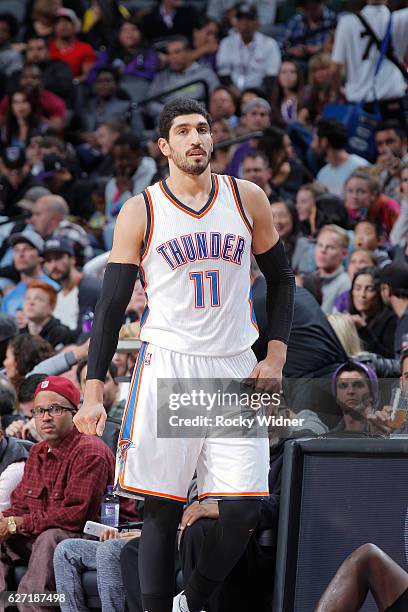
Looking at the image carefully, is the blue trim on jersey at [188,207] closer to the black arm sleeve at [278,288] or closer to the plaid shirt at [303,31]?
the black arm sleeve at [278,288]

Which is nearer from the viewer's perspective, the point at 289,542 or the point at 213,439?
the point at 213,439

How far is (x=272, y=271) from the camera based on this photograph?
4516 mm

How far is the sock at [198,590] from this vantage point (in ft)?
13.8

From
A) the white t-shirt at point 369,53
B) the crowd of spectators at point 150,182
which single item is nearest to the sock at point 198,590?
the crowd of spectators at point 150,182

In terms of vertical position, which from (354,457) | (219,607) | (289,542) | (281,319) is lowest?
(219,607)

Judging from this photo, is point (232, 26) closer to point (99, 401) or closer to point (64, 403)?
point (64, 403)

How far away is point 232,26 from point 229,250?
32.7ft

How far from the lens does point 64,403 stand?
5770 mm

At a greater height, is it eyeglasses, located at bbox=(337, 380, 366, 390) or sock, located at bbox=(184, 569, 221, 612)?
eyeglasses, located at bbox=(337, 380, 366, 390)

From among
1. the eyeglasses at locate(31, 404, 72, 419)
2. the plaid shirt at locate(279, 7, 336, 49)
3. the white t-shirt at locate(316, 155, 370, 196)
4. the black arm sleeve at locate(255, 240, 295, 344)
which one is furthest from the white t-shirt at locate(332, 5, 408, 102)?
the black arm sleeve at locate(255, 240, 295, 344)

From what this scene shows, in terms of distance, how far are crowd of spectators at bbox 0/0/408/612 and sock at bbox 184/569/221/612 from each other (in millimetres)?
497

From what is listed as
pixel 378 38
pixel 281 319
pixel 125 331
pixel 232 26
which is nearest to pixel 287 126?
pixel 378 38

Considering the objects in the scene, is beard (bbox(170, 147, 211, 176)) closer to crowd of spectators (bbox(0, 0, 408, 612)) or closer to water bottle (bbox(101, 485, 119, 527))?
crowd of spectators (bbox(0, 0, 408, 612))

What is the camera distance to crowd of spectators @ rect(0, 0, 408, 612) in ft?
18.2
